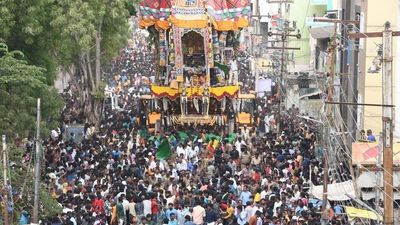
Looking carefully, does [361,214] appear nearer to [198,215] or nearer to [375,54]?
[198,215]

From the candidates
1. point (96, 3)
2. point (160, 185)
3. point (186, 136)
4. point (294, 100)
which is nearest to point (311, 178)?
point (160, 185)

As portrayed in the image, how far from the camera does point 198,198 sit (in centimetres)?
2164

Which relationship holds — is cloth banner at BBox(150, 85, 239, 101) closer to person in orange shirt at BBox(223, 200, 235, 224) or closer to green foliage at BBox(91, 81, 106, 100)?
green foliage at BBox(91, 81, 106, 100)

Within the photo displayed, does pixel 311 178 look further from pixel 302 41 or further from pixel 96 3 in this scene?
pixel 302 41

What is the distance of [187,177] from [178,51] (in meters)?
12.1

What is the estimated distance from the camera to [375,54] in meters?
28.3

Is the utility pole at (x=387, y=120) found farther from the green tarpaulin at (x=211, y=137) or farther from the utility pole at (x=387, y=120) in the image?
the green tarpaulin at (x=211, y=137)

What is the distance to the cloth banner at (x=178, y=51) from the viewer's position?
1428 inches

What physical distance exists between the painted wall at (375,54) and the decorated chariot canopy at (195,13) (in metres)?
8.33

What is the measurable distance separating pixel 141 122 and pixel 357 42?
382 inches

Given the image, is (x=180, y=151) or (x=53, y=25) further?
(x=53, y=25)

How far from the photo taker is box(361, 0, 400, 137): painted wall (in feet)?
89.9

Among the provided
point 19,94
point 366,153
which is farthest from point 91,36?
point 366,153

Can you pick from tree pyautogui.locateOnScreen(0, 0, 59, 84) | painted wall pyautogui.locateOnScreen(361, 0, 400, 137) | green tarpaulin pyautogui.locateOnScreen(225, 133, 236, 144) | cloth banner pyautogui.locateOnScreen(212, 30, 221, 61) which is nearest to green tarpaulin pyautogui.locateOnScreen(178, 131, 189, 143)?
green tarpaulin pyautogui.locateOnScreen(225, 133, 236, 144)
